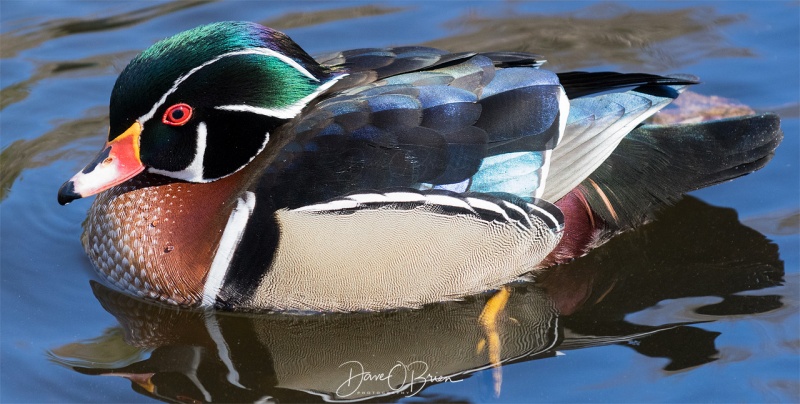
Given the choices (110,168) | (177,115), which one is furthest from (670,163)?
(110,168)

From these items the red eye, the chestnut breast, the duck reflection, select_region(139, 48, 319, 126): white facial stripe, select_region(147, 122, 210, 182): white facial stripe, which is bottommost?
the duck reflection

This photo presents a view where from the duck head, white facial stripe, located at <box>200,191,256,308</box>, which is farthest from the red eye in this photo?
white facial stripe, located at <box>200,191,256,308</box>

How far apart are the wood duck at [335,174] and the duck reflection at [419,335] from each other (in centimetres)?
12

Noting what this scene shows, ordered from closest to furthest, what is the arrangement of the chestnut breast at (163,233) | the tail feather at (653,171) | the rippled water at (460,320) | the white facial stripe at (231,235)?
the rippled water at (460,320)
the white facial stripe at (231,235)
the chestnut breast at (163,233)
the tail feather at (653,171)

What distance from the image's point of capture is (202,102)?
4879mm

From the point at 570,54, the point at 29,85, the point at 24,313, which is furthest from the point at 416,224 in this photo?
the point at 29,85

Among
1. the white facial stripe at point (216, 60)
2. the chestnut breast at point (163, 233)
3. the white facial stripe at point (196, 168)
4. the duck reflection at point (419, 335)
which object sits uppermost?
the white facial stripe at point (216, 60)

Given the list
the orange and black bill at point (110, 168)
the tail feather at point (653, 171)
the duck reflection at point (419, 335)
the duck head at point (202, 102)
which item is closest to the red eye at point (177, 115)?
the duck head at point (202, 102)

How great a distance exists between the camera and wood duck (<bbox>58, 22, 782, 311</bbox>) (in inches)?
189

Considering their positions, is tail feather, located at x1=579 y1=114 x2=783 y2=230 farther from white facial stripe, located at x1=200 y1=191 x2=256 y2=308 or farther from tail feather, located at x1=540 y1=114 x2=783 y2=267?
white facial stripe, located at x1=200 y1=191 x2=256 y2=308

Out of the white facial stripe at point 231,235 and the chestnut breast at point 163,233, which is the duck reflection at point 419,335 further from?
the white facial stripe at point 231,235

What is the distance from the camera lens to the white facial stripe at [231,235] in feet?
15.9

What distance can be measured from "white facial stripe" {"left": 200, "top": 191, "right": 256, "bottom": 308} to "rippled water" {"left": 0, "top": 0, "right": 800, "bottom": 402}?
311 millimetres

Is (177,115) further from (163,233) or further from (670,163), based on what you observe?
Result: (670,163)
